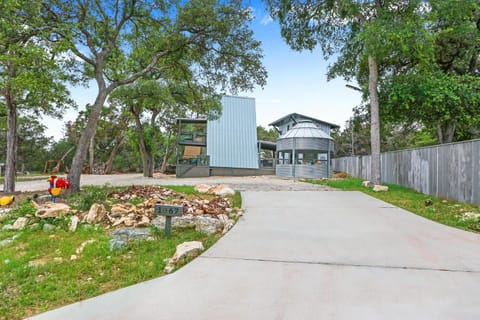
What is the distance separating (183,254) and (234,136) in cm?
1840

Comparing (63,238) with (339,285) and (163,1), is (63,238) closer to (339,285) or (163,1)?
(339,285)

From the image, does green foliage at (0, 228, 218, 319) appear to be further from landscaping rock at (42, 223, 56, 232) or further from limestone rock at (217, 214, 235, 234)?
limestone rock at (217, 214, 235, 234)

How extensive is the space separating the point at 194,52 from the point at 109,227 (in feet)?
22.9

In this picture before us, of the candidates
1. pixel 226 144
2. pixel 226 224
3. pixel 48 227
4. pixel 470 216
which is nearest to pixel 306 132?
pixel 226 144

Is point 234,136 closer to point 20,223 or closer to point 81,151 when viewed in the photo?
point 81,151

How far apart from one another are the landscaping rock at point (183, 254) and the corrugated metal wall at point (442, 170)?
663 centimetres

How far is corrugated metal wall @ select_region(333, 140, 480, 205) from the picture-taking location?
6.04 metres

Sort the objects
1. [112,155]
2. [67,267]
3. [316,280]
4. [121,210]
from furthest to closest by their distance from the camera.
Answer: [112,155] < [121,210] < [67,267] < [316,280]

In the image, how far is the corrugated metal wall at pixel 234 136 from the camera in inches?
792

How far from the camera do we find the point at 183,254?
2932 mm

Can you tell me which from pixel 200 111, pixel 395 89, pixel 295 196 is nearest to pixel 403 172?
pixel 395 89

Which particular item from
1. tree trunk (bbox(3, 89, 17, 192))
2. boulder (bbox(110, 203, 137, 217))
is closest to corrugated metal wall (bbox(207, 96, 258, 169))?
tree trunk (bbox(3, 89, 17, 192))

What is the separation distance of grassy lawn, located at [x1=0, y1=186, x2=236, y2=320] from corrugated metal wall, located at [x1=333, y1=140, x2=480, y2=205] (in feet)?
20.9

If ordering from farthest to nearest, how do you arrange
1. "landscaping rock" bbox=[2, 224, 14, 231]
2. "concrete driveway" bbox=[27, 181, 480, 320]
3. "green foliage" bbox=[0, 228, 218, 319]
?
1. "landscaping rock" bbox=[2, 224, 14, 231]
2. "green foliage" bbox=[0, 228, 218, 319]
3. "concrete driveway" bbox=[27, 181, 480, 320]
